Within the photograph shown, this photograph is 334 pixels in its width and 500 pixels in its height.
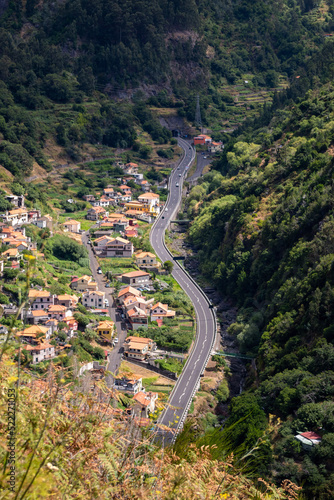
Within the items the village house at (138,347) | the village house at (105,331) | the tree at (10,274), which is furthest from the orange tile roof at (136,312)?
the tree at (10,274)

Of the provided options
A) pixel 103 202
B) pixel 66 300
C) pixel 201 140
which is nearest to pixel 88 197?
pixel 103 202

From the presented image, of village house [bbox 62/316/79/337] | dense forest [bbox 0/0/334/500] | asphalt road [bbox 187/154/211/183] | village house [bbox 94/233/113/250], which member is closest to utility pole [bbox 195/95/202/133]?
dense forest [bbox 0/0/334/500]

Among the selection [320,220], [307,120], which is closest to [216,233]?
[307,120]

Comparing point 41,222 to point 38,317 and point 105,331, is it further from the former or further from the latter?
point 105,331

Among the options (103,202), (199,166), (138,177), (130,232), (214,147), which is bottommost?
(103,202)

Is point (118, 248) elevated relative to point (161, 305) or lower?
lower

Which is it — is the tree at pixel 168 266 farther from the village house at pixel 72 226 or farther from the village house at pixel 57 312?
the village house at pixel 57 312

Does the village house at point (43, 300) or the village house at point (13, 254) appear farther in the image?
the village house at point (13, 254)

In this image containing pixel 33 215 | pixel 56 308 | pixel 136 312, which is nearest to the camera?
pixel 56 308
